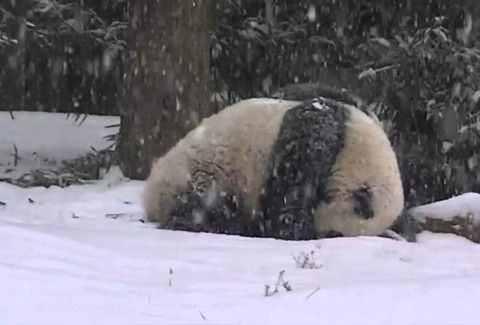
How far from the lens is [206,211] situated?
634 centimetres

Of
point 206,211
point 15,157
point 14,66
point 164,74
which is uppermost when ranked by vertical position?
point 164,74

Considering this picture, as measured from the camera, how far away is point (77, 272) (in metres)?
4.31

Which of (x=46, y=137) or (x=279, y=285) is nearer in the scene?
(x=279, y=285)

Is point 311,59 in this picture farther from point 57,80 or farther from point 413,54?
point 57,80

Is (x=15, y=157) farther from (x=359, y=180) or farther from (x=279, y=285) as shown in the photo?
(x=279, y=285)

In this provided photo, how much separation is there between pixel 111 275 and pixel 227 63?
23.9 feet

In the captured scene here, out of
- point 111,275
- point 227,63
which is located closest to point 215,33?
point 227,63

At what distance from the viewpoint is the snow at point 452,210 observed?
679 centimetres

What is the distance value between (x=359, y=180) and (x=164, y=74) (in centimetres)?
378

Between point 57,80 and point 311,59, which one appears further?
point 57,80

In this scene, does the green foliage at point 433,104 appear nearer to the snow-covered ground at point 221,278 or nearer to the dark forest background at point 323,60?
the dark forest background at point 323,60

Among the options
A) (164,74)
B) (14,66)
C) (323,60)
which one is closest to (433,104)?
(323,60)

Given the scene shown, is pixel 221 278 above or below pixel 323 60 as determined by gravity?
below

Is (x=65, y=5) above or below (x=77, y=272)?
above
